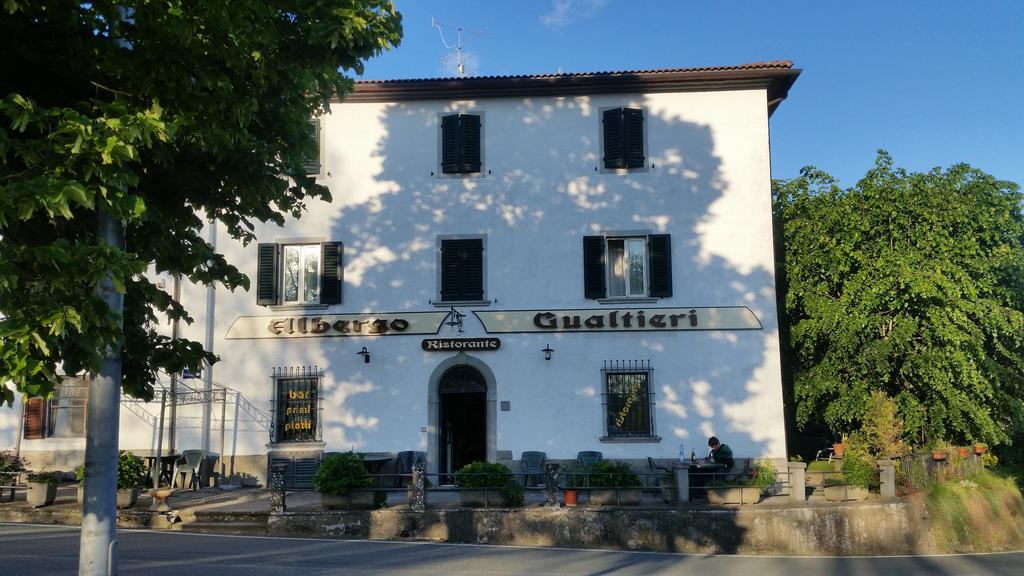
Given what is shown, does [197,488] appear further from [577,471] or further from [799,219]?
[799,219]

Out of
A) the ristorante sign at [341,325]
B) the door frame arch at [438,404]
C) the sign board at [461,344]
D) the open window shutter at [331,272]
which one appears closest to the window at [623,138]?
the sign board at [461,344]

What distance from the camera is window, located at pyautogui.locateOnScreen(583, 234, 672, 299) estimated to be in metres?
18.3

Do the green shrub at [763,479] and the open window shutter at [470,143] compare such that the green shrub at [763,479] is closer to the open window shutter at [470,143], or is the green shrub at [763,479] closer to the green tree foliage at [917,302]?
the green tree foliage at [917,302]

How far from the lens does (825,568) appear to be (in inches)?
499

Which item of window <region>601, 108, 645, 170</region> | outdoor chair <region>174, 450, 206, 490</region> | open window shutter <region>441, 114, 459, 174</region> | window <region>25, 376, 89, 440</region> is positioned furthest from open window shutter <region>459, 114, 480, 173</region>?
window <region>25, 376, 89, 440</region>

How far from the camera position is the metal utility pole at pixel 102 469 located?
5723mm

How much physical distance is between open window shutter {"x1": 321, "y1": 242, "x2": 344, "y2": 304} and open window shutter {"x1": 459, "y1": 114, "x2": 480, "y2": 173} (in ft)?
11.7

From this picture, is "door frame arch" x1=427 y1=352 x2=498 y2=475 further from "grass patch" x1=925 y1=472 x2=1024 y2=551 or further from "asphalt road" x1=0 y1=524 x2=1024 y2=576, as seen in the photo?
"grass patch" x1=925 y1=472 x2=1024 y2=551

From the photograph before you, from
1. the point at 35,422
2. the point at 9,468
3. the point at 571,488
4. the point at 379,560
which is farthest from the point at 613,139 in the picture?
the point at 35,422

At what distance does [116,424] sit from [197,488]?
12.9 m

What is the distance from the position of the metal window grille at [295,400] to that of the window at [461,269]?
3.56m

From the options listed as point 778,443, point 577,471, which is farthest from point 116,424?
point 778,443

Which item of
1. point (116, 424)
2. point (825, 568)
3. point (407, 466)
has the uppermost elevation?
point (116, 424)

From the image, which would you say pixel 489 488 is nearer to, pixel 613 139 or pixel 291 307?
pixel 291 307
